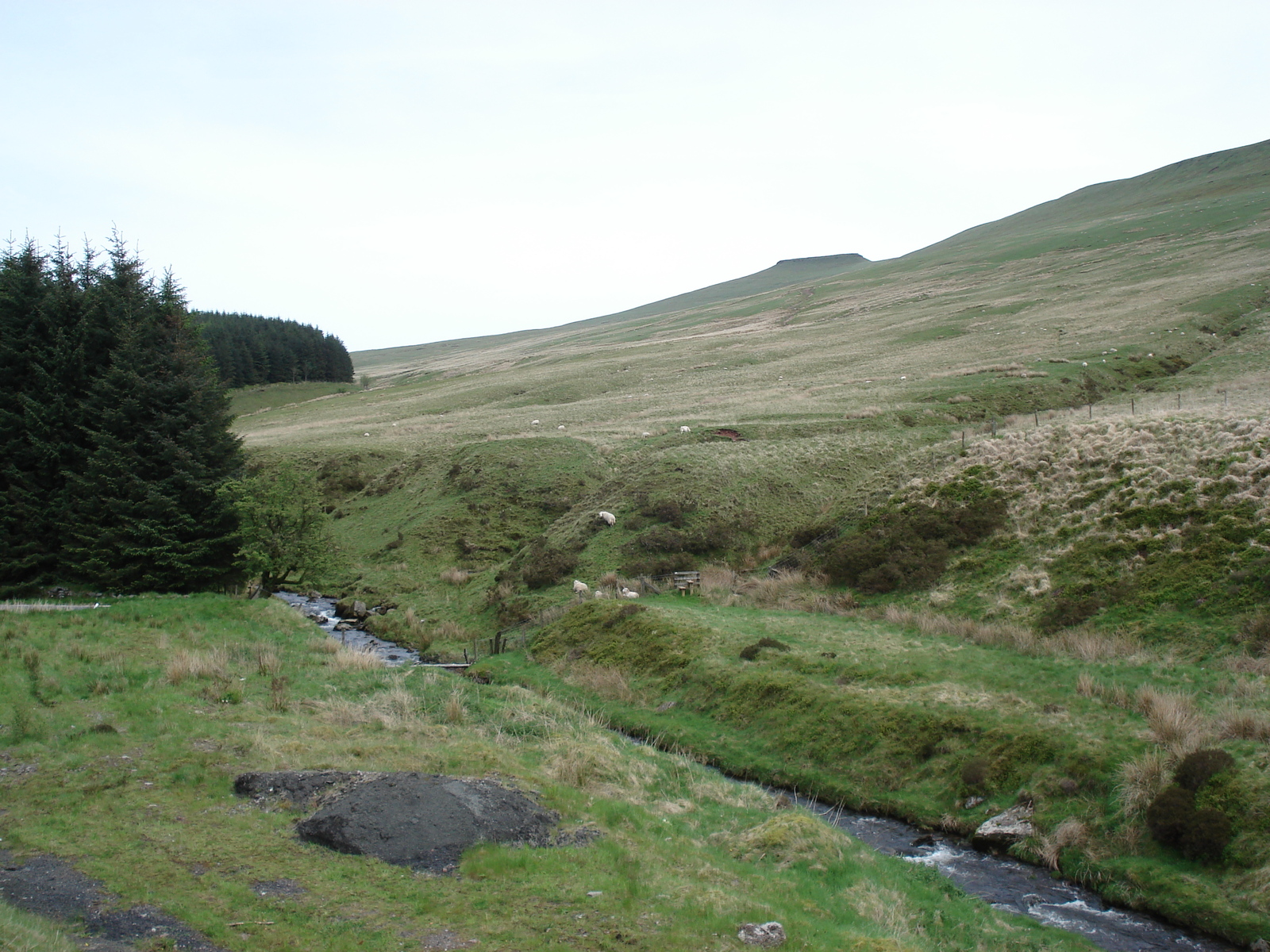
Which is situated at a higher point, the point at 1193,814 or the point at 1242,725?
the point at 1242,725

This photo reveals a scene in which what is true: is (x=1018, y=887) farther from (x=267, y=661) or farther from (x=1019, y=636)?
(x=267, y=661)

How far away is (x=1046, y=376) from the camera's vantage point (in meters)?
56.6

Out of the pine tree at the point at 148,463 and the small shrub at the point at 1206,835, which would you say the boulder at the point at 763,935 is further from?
the pine tree at the point at 148,463

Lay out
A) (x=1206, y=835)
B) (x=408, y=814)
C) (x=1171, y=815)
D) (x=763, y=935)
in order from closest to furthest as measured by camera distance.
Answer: (x=763, y=935), (x=408, y=814), (x=1206, y=835), (x=1171, y=815)

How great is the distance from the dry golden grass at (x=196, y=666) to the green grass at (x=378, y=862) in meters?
0.13

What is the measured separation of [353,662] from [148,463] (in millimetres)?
14262

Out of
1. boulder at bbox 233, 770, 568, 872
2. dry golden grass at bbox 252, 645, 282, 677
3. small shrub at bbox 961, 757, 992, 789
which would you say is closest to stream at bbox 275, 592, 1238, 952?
small shrub at bbox 961, 757, 992, 789

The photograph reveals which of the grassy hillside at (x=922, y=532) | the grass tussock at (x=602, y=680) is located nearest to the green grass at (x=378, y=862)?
the grassy hillside at (x=922, y=532)

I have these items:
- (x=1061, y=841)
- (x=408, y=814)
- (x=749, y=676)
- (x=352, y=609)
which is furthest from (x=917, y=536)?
(x=352, y=609)

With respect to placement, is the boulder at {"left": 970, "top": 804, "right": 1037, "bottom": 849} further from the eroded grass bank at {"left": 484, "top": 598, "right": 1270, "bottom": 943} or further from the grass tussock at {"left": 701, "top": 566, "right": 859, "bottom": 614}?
the grass tussock at {"left": 701, "top": 566, "right": 859, "bottom": 614}

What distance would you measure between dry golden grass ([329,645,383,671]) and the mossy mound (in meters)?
6.93

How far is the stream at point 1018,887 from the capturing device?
12.8 metres

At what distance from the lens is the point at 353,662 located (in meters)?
24.6

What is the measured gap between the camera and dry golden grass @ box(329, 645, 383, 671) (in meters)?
24.0
